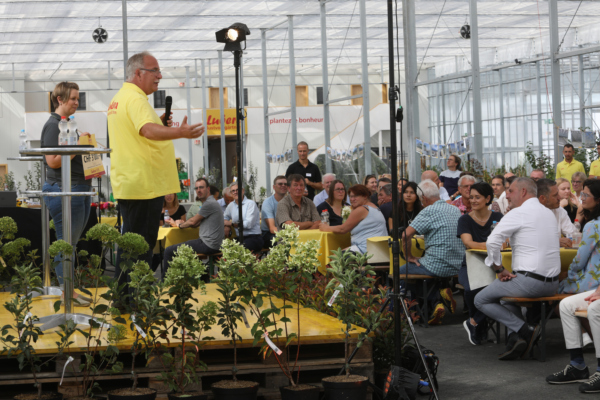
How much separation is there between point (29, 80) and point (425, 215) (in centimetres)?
2624

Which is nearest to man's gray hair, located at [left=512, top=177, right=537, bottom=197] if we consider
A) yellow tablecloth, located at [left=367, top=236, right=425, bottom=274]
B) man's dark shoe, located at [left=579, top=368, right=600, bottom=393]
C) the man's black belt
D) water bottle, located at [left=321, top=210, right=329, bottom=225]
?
the man's black belt

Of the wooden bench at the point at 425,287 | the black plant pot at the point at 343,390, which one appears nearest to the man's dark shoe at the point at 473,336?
the wooden bench at the point at 425,287

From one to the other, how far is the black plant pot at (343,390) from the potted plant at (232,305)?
315 millimetres

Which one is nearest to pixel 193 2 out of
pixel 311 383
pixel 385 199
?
pixel 385 199

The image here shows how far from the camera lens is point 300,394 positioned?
3314 millimetres

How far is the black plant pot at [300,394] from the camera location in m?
3.31

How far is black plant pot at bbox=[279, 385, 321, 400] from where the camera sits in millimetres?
3311

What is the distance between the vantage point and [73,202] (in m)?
4.53

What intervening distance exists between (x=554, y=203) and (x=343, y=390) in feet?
11.3

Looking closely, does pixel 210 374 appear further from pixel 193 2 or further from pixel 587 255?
pixel 193 2

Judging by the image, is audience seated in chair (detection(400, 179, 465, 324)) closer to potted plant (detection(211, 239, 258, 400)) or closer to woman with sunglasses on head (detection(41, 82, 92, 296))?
woman with sunglasses on head (detection(41, 82, 92, 296))

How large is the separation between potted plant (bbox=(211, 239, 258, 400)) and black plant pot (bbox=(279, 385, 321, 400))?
14cm

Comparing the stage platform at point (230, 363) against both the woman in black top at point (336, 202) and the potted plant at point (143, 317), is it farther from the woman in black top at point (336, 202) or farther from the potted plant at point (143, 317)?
the woman in black top at point (336, 202)

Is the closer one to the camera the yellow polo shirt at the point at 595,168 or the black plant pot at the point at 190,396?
the black plant pot at the point at 190,396
